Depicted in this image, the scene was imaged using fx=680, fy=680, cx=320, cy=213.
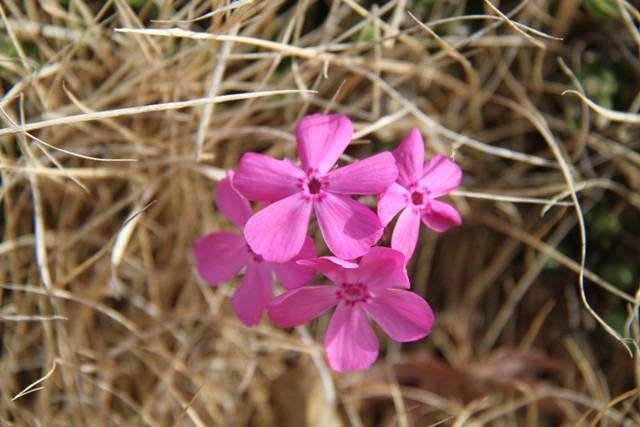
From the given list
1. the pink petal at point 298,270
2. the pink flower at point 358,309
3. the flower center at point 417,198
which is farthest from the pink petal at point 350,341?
the flower center at point 417,198

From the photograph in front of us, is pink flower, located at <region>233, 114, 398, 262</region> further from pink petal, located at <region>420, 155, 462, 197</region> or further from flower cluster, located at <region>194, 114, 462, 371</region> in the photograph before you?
pink petal, located at <region>420, 155, 462, 197</region>

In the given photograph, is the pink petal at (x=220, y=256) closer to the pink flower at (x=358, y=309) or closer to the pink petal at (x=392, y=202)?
the pink flower at (x=358, y=309)

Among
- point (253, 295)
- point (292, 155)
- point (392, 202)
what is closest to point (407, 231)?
point (392, 202)

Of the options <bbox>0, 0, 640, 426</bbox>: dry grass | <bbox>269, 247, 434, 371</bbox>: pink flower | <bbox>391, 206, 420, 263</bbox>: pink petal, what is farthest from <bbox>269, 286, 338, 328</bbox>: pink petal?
<bbox>0, 0, 640, 426</bbox>: dry grass

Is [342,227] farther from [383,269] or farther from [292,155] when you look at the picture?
[292,155]

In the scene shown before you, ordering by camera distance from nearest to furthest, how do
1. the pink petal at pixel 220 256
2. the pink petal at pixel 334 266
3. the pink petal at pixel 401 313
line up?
the pink petal at pixel 334 266 < the pink petal at pixel 401 313 < the pink petal at pixel 220 256

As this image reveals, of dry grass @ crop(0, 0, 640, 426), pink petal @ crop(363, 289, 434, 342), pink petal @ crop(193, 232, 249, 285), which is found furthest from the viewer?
dry grass @ crop(0, 0, 640, 426)
